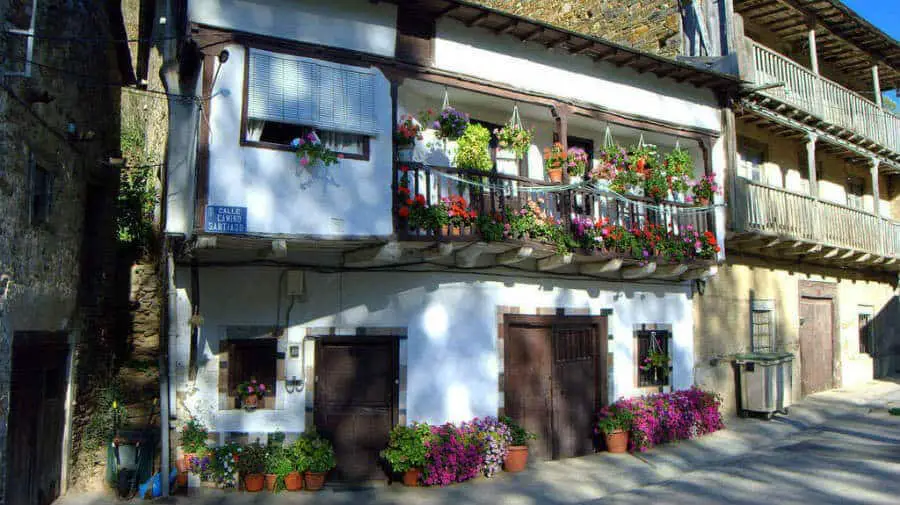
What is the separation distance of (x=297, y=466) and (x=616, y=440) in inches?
207

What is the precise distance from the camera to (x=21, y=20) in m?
7.11

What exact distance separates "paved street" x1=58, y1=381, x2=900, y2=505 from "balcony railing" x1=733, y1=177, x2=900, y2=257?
4.13m

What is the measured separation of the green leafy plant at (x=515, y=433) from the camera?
10148mm

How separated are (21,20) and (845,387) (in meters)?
18.9

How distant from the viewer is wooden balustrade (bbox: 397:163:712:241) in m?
9.60

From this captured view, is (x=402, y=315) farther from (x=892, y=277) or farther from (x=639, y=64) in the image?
(x=892, y=277)

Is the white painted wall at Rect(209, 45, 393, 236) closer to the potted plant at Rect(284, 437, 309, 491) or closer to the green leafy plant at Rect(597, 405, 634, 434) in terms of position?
the potted plant at Rect(284, 437, 309, 491)

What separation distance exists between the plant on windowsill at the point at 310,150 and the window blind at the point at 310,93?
0.71 feet

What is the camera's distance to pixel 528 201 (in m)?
10.6

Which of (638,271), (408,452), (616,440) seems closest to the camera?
(408,452)

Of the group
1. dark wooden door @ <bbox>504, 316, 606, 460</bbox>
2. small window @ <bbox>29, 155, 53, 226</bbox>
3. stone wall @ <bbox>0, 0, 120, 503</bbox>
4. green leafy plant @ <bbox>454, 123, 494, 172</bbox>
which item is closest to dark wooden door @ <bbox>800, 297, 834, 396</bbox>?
dark wooden door @ <bbox>504, 316, 606, 460</bbox>

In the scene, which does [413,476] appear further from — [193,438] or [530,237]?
[530,237]

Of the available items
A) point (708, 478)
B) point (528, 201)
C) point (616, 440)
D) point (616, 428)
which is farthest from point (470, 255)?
point (708, 478)

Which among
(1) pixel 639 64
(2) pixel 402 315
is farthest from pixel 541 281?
(1) pixel 639 64
